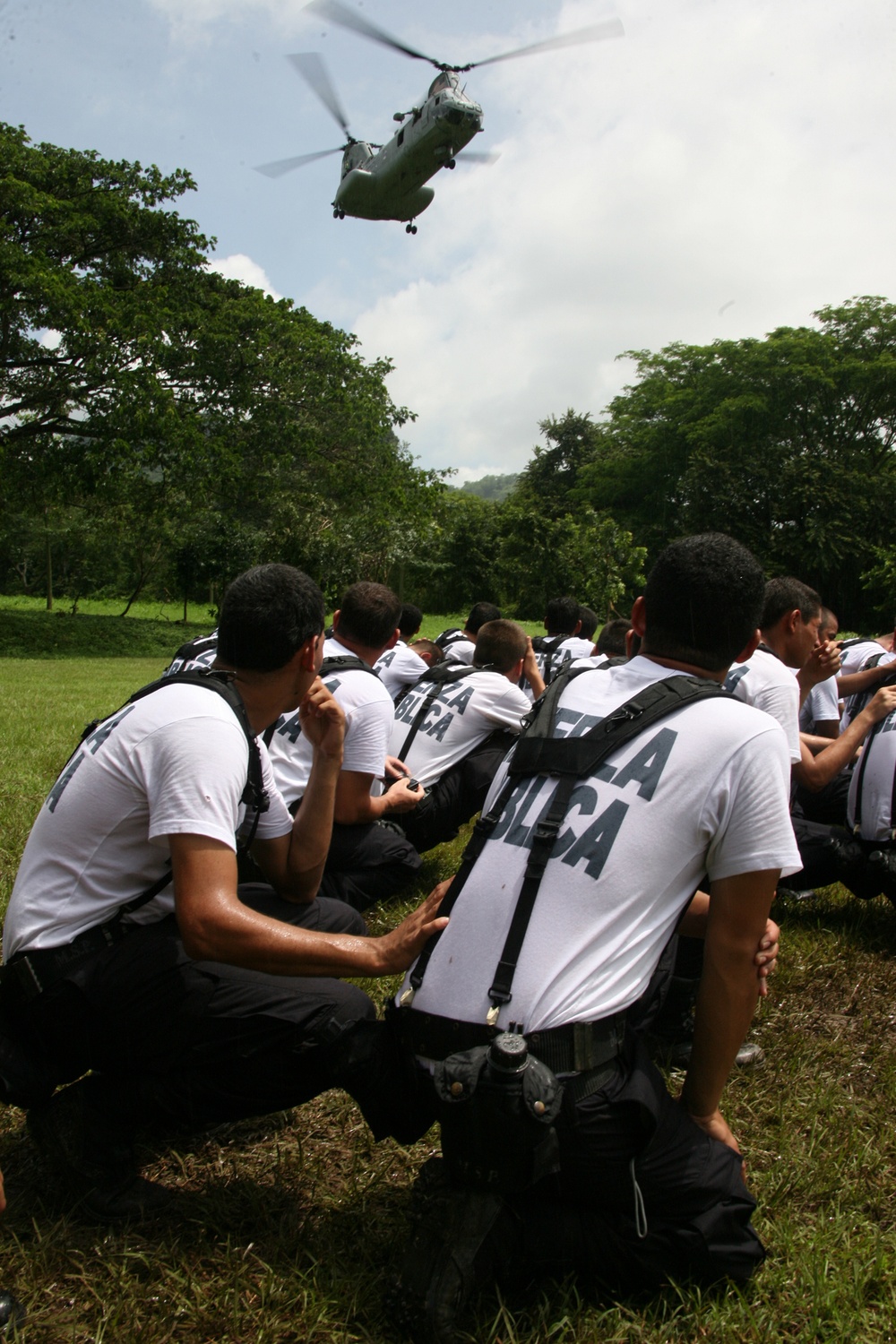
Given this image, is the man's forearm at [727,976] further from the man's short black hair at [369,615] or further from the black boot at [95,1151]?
the man's short black hair at [369,615]

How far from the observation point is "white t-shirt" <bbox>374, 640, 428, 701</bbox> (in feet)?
23.0

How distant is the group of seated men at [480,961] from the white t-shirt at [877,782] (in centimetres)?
222

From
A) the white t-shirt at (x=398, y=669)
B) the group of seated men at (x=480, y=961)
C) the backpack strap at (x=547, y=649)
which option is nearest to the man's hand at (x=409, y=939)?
the group of seated men at (x=480, y=961)

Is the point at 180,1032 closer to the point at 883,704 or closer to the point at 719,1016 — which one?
the point at 719,1016

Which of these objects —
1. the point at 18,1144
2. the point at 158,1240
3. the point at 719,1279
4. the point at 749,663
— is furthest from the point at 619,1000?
the point at 749,663

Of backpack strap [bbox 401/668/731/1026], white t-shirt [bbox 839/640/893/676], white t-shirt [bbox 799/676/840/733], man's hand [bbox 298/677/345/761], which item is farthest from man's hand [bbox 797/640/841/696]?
backpack strap [bbox 401/668/731/1026]

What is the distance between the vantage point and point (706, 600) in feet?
7.95

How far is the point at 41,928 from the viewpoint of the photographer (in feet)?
8.34

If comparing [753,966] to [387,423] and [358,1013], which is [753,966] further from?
[387,423]

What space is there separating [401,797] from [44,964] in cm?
243

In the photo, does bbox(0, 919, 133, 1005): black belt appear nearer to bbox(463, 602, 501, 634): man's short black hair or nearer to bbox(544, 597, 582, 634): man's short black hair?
bbox(463, 602, 501, 634): man's short black hair

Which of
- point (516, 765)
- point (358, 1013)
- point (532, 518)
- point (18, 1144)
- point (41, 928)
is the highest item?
point (532, 518)

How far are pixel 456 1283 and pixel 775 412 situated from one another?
163ft

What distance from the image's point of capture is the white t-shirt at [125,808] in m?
2.39
